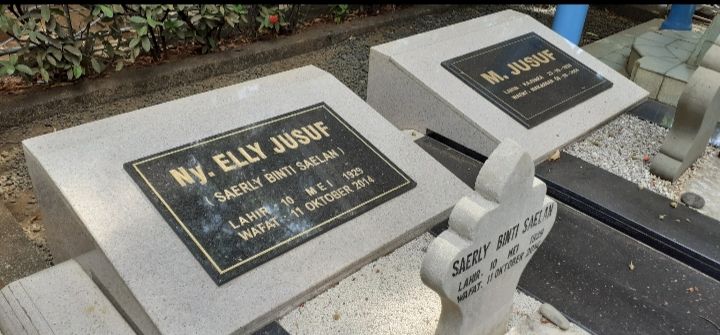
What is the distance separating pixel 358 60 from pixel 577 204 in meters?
3.27

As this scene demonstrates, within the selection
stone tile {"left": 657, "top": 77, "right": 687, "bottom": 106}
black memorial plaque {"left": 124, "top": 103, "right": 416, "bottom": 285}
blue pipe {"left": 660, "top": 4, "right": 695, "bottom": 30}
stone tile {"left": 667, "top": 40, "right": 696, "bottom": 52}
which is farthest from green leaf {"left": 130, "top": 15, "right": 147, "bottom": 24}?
blue pipe {"left": 660, "top": 4, "right": 695, "bottom": 30}

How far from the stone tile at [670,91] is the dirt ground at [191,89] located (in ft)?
5.49

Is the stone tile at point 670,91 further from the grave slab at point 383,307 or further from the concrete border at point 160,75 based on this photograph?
the concrete border at point 160,75

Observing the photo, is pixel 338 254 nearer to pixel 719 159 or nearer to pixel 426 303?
pixel 426 303

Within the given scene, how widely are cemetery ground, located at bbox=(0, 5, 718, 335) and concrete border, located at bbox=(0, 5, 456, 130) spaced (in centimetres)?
4

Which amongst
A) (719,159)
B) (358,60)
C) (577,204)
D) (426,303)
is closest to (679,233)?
(577,204)

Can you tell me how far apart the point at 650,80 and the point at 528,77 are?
68.0 inches

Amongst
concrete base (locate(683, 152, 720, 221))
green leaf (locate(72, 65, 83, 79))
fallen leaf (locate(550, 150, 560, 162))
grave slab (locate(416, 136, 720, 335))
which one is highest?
fallen leaf (locate(550, 150, 560, 162))

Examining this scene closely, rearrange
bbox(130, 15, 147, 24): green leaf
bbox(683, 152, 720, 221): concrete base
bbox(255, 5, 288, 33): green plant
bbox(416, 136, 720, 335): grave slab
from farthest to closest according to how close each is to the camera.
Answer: bbox(255, 5, 288, 33): green plant < bbox(130, 15, 147, 24): green leaf < bbox(683, 152, 720, 221): concrete base < bbox(416, 136, 720, 335): grave slab

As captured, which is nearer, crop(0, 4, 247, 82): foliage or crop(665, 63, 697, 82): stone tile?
crop(0, 4, 247, 82): foliage

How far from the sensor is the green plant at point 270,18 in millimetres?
6055

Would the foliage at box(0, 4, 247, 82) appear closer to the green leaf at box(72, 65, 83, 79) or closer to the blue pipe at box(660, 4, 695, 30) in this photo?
the green leaf at box(72, 65, 83, 79)

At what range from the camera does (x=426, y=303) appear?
2715 millimetres

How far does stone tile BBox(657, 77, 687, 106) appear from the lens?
512cm
